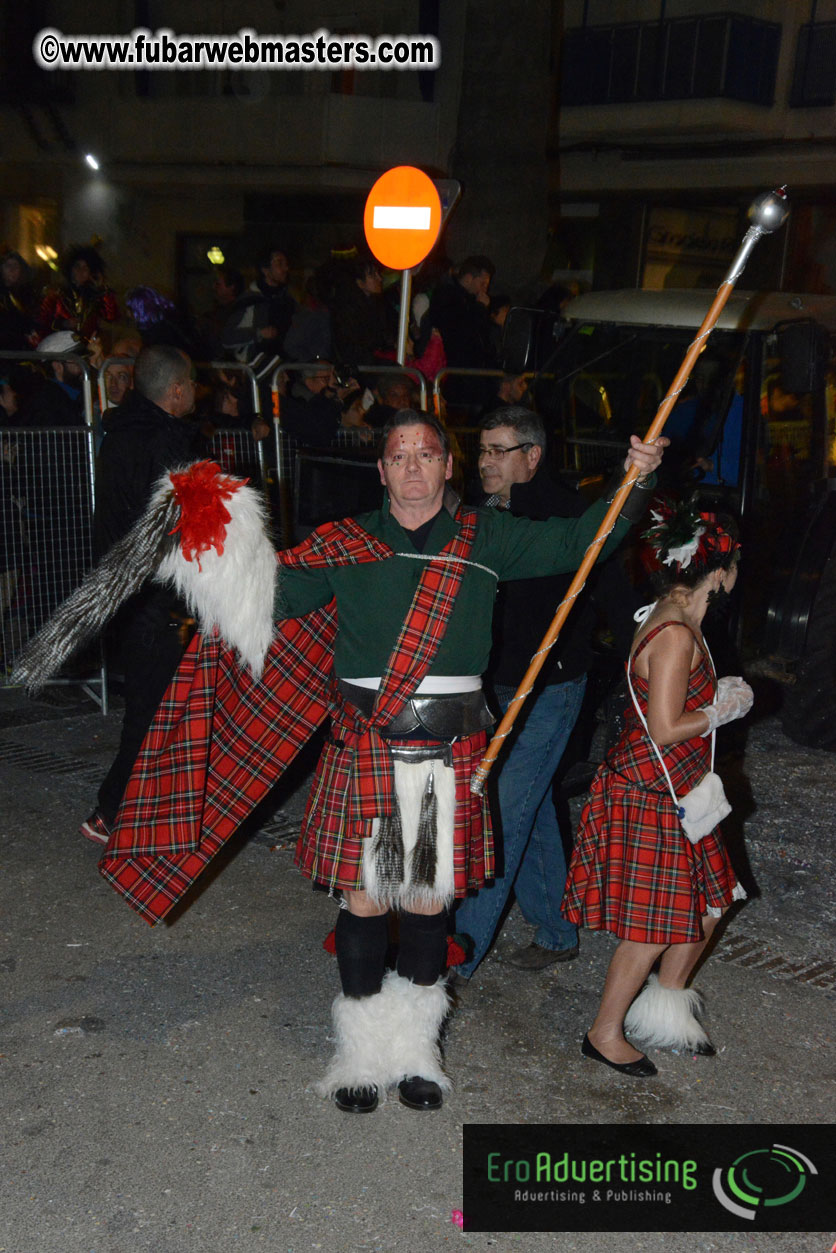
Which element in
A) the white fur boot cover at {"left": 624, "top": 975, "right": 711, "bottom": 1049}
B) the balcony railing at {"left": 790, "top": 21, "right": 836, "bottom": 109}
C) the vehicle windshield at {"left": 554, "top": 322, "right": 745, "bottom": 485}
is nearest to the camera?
the white fur boot cover at {"left": 624, "top": 975, "right": 711, "bottom": 1049}

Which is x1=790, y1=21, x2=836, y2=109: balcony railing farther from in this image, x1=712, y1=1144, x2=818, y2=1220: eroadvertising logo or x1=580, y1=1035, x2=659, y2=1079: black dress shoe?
x1=712, y1=1144, x2=818, y2=1220: eroadvertising logo

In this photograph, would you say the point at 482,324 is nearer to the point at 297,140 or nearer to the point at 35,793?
the point at 35,793

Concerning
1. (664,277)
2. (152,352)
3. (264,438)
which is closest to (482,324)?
(264,438)

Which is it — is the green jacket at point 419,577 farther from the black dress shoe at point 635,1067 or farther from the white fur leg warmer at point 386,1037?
the black dress shoe at point 635,1067

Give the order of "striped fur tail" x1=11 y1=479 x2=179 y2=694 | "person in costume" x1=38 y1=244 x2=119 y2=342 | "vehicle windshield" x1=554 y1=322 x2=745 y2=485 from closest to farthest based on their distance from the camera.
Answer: "striped fur tail" x1=11 y1=479 x2=179 y2=694 → "vehicle windshield" x1=554 y1=322 x2=745 y2=485 → "person in costume" x1=38 y1=244 x2=119 y2=342

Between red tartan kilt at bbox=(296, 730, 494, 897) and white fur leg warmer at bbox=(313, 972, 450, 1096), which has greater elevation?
red tartan kilt at bbox=(296, 730, 494, 897)

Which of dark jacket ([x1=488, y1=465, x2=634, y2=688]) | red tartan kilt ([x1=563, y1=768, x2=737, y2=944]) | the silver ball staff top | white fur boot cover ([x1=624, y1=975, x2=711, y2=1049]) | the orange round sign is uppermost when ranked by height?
the orange round sign

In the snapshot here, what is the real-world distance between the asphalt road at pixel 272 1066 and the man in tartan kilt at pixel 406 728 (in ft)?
0.85

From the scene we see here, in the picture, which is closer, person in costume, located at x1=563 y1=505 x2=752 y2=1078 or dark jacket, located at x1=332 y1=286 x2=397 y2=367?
person in costume, located at x1=563 y1=505 x2=752 y2=1078

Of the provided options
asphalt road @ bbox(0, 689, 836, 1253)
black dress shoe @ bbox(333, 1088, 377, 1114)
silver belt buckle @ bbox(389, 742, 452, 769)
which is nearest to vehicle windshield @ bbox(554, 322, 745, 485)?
asphalt road @ bbox(0, 689, 836, 1253)

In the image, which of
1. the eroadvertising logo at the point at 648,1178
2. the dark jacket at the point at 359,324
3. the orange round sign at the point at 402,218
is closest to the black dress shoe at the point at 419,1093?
the eroadvertising logo at the point at 648,1178

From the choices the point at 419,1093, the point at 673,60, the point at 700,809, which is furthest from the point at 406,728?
the point at 673,60

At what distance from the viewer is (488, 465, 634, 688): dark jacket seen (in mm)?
4309

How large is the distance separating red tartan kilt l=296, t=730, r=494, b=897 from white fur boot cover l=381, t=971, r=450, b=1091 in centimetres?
31
